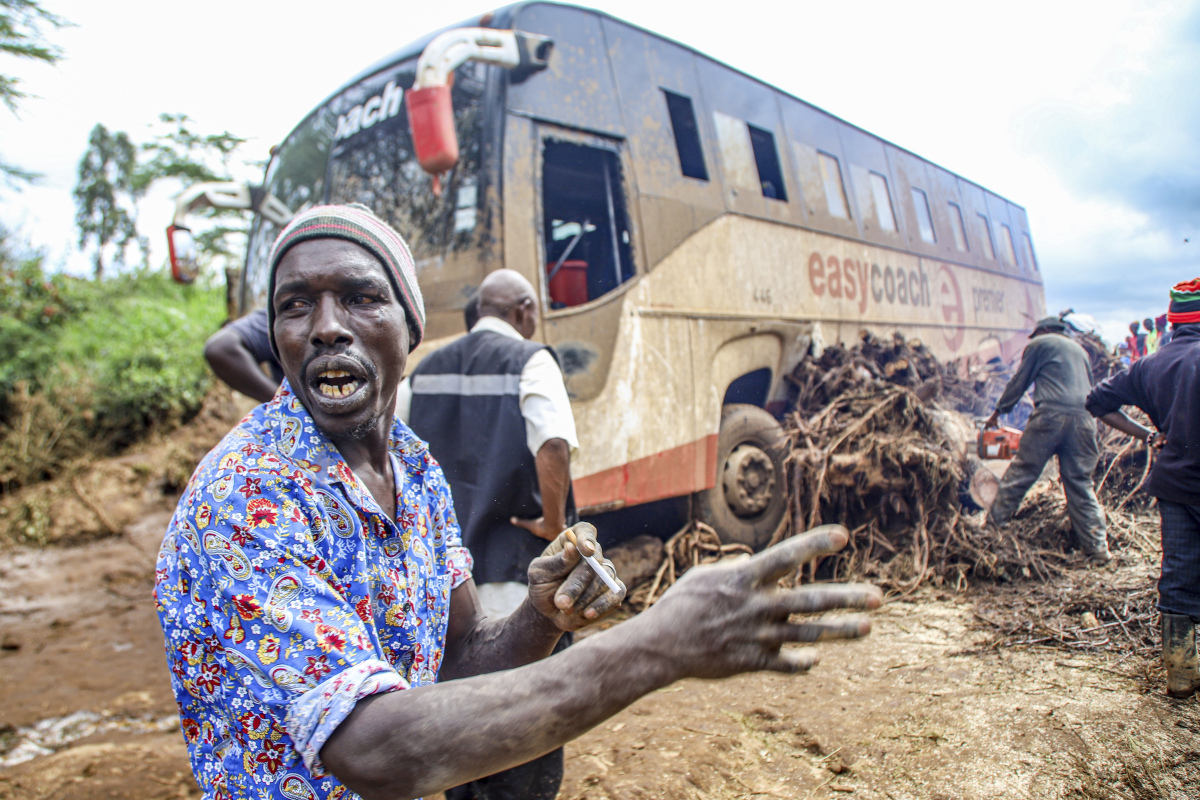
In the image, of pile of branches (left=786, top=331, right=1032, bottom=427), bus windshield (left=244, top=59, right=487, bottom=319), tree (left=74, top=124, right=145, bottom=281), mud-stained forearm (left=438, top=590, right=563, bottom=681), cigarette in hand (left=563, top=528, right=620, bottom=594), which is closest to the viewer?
cigarette in hand (left=563, top=528, right=620, bottom=594)

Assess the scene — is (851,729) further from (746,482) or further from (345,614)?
(746,482)

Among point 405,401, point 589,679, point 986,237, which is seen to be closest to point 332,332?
point 589,679

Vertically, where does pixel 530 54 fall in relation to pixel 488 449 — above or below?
above

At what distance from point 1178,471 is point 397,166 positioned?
384 cm

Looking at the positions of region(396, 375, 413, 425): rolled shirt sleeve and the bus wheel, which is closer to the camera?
region(396, 375, 413, 425): rolled shirt sleeve

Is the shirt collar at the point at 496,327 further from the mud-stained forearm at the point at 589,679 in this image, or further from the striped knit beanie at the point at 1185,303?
the striped knit beanie at the point at 1185,303

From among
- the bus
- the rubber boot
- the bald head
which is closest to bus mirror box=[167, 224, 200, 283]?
the bus

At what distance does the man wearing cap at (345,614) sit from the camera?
0.87 metres

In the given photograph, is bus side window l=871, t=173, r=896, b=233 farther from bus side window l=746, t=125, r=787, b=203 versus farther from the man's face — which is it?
the man's face

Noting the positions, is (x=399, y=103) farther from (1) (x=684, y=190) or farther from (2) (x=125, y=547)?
(2) (x=125, y=547)

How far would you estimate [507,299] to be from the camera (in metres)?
2.75

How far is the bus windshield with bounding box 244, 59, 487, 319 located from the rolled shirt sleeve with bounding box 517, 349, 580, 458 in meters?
1.38

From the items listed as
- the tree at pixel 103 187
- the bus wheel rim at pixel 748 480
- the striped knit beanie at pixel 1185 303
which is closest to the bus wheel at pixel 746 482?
the bus wheel rim at pixel 748 480

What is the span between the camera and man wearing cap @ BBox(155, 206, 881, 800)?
874 millimetres
